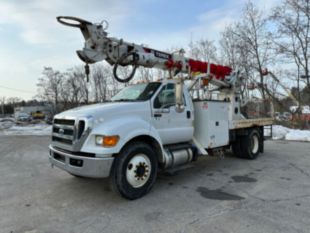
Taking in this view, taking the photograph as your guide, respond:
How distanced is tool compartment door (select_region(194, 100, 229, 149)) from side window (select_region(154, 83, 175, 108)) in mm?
898

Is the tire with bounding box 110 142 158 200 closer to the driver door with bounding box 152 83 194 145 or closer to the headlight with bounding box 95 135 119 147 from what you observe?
the headlight with bounding box 95 135 119 147

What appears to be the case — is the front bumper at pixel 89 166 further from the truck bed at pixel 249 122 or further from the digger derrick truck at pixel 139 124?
the truck bed at pixel 249 122

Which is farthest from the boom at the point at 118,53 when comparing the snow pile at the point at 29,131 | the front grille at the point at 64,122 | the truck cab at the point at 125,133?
the snow pile at the point at 29,131

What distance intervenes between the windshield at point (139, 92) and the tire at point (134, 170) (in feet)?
3.47

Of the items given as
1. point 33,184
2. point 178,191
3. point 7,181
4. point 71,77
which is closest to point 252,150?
point 178,191

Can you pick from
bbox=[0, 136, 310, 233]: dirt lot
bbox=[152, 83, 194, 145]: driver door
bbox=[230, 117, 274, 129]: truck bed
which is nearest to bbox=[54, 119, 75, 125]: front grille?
bbox=[0, 136, 310, 233]: dirt lot

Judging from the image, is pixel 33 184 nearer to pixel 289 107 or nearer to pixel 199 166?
pixel 199 166

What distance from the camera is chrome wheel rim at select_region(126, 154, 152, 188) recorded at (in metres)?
4.01

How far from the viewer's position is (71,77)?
44.8 meters

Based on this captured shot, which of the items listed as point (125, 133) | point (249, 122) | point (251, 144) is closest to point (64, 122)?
point (125, 133)

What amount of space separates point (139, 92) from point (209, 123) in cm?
190

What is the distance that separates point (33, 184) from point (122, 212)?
2557 mm

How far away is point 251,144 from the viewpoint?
738 centimetres

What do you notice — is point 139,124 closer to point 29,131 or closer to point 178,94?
point 178,94
